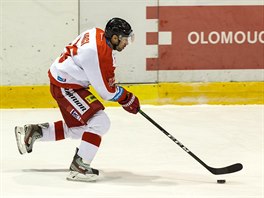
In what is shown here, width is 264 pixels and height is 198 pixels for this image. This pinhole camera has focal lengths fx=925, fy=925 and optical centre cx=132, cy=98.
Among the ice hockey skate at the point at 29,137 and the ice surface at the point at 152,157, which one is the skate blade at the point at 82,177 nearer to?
the ice surface at the point at 152,157

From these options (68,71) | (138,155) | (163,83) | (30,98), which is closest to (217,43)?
(163,83)

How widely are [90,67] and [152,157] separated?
3.29 ft

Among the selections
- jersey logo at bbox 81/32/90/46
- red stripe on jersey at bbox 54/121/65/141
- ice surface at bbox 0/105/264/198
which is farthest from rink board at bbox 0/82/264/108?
jersey logo at bbox 81/32/90/46

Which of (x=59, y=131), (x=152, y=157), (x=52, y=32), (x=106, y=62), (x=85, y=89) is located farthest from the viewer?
(x=52, y=32)

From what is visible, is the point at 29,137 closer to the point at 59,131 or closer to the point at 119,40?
the point at 59,131

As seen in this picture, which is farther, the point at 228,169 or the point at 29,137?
the point at 29,137

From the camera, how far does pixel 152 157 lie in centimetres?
577

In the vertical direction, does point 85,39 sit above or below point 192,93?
above

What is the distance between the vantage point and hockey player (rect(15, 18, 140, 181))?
500cm

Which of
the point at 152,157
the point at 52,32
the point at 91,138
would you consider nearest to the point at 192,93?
the point at 52,32

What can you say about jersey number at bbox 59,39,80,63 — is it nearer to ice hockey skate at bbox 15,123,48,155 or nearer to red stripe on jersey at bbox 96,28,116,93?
red stripe on jersey at bbox 96,28,116,93

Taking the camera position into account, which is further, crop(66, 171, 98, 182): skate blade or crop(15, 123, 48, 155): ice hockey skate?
crop(15, 123, 48, 155): ice hockey skate

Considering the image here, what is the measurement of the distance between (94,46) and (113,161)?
909 millimetres

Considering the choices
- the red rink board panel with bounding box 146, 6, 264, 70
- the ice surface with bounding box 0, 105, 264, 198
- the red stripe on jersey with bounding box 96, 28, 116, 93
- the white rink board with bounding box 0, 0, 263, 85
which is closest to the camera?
the ice surface with bounding box 0, 105, 264, 198
